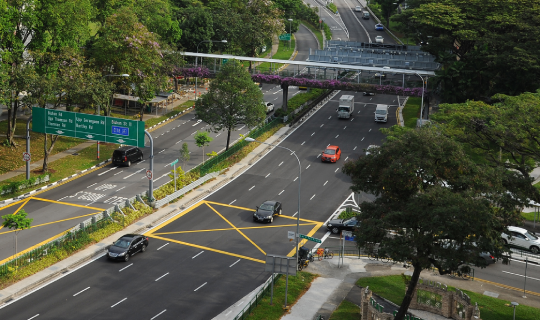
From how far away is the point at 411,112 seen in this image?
3529 inches

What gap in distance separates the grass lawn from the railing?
6.73 metres

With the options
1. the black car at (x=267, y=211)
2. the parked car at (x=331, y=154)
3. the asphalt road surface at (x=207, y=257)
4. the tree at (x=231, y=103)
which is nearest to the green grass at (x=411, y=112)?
the asphalt road surface at (x=207, y=257)

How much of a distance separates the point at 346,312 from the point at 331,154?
31.9 meters

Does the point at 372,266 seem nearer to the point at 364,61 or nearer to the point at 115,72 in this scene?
the point at 115,72

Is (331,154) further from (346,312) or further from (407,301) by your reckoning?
(407,301)

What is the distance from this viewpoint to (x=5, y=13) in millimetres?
60625

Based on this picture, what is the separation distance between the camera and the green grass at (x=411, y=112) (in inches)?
3270

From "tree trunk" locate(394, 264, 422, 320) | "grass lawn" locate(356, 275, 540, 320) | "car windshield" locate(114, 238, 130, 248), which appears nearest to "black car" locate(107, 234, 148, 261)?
"car windshield" locate(114, 238, 130, 248)

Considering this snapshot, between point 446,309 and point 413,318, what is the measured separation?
139 inches

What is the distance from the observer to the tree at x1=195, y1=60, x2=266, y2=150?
2667 inches

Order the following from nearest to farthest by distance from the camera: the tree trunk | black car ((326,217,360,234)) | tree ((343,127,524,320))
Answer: tree ((343,127,524,320))
the tree trunk
black car ((326,217,360,234))

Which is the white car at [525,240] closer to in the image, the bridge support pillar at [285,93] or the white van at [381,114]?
the white van at [381,114]

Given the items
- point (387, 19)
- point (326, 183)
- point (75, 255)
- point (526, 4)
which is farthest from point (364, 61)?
point (75, 255)

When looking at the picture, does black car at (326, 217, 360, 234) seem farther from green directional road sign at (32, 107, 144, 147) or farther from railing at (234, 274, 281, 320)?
green directional road sign at (32, 107, 144, 147)
